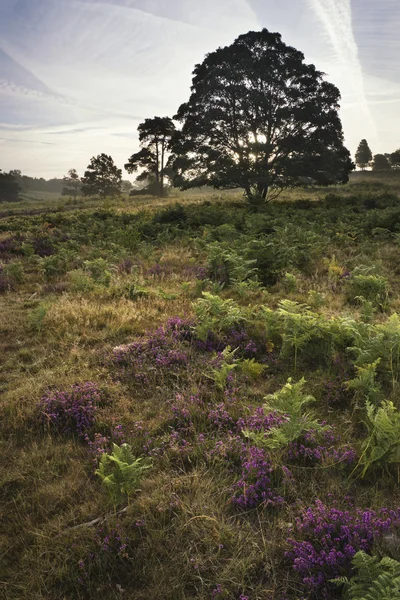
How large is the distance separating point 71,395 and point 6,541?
1749 millimetres

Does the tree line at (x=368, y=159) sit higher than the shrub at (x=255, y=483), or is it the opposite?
the tree line at (x=368, y=159)

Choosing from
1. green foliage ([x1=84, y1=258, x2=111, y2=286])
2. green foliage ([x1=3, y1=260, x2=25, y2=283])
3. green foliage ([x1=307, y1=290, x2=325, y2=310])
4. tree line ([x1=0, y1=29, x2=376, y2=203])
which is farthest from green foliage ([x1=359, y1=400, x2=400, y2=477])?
tree line ([x1=0, y1=29, x2=376, y2=203])

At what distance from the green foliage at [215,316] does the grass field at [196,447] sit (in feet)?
0.12

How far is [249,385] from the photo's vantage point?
4.61 metres

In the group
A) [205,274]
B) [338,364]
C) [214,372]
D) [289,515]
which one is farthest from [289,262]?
[289,515]

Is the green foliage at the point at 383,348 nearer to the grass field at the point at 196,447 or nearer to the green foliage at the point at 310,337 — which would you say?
the grass field at the point at 196,447

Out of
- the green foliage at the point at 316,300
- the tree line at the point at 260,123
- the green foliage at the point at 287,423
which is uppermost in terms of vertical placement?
the tree line at the point at 260,123

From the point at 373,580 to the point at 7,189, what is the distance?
343 feet

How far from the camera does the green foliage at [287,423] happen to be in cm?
335

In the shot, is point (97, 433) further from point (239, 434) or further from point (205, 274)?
point (205, 274)

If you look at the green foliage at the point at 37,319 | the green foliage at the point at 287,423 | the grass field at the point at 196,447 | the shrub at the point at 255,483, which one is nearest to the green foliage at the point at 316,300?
the grass field at the point at 196,447

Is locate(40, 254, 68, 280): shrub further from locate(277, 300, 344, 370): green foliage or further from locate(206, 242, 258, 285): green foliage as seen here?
locate(277, 300, 344, 370): green foliage

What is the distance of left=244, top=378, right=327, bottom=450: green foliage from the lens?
3.35 metres

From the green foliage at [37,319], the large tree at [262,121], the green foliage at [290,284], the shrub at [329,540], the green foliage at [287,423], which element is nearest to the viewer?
the shrub at [329,540]
